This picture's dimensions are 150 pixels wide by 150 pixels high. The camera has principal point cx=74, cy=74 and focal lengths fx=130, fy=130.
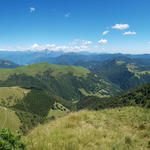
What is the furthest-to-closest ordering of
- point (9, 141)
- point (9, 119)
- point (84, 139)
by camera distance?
point (9, 119) → point (84, 139) → point (9, 141)

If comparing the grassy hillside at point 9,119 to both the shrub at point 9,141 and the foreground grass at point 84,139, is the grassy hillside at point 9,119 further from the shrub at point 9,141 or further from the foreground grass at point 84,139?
the shrub at point 9,141

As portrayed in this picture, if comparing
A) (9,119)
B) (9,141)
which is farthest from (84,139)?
(9,119)

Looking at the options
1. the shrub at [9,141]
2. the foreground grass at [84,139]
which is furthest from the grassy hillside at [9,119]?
the shrub at [9,141]

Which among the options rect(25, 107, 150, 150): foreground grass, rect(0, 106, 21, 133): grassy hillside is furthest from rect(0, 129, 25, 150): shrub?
rect(0, 106, 21, 133): grassy hillside

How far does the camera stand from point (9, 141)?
4809 millimetres

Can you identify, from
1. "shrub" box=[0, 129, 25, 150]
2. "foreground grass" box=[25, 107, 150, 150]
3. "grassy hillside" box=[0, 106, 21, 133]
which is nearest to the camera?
"shrub" box=[0, 129, 25, 150]

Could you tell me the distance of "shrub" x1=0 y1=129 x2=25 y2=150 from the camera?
14.6 ft

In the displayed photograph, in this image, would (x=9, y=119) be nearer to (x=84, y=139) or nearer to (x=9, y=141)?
(x=84, y=139)

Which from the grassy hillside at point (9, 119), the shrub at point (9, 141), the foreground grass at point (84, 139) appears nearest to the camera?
the shrub at point (9, 141)

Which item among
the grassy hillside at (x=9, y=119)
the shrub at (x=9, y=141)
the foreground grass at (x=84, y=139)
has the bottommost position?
the grassy hillside at (x=9, y=119)

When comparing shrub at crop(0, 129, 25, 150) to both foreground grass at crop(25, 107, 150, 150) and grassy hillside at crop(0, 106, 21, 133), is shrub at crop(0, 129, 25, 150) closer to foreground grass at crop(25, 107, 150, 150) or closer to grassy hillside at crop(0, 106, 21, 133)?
foreground grass at crop(25, 107, 150, 150)

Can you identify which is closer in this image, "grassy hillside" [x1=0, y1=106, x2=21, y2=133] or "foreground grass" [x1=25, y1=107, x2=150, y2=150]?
"foreground grass" [x1=25, y1=107, x2=150, y2=150]

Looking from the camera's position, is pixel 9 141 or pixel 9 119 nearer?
pixel 9 141

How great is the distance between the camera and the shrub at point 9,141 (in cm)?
445
